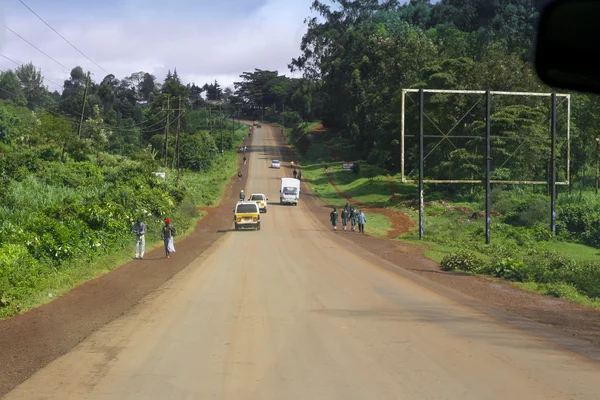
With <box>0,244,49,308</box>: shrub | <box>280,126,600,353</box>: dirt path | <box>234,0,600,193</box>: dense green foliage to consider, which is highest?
<box>234,0,600,193</box>: dense green foliage

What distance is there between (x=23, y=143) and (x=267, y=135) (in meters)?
90.2

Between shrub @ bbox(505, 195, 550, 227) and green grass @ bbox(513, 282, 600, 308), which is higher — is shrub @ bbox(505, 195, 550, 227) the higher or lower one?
the higher one

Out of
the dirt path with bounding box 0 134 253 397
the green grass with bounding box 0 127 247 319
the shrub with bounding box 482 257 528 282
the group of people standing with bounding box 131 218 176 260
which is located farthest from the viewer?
the group of people standing with bounding box 131 218 176 260

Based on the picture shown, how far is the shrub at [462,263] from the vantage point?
25172mm

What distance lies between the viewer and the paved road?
864 cm

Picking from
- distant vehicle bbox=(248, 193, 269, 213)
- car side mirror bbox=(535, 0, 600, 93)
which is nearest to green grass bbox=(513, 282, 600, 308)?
car side mirror bbox=(535, 0, 600, 93)

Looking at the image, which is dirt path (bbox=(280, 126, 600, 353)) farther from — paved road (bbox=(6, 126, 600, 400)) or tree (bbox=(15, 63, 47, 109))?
tree (bbox=(15, 63, 47, 109))

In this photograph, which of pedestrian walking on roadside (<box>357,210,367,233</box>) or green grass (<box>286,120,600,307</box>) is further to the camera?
pedestrian walking on roadside (<box>357,210,367,233</box>)

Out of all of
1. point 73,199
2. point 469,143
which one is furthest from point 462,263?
point 469,143

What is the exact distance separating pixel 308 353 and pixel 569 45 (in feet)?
29.0

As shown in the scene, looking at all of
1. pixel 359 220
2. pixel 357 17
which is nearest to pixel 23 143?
pixel 359 220

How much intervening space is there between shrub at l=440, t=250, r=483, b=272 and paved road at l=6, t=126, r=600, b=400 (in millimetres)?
6693

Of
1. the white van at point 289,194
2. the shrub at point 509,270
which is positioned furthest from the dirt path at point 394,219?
the shrub at point 509,270

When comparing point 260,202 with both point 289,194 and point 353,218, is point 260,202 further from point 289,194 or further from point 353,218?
point 353,218
